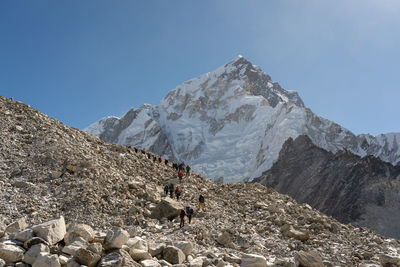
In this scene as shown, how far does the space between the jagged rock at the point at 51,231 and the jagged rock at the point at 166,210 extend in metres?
7.45

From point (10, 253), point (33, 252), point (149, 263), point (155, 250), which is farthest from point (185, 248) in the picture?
point (10, 253)

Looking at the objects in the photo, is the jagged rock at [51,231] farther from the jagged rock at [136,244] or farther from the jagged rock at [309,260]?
the jagged rock at [309,260]

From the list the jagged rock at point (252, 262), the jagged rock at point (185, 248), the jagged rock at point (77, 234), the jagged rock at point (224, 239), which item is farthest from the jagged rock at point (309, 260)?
the jagged rock at point (77, 234)

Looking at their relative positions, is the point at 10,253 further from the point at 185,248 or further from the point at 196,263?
the point at 185,248

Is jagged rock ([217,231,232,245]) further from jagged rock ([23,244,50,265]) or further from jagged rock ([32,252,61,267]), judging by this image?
jagged rock ([32,252,61,267])

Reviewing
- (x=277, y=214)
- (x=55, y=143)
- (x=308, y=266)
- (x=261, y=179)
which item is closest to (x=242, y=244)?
(x=308, y=266)

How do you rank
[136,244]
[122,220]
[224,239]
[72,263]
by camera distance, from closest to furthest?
[72,263] < [136,244] < [224,239] < [122,220]

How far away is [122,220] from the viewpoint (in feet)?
50.7

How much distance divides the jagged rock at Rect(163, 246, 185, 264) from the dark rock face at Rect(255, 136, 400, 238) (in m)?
79.0

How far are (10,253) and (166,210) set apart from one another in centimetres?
958

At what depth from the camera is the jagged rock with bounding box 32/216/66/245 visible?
939 cm

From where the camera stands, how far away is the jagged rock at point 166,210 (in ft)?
56.5

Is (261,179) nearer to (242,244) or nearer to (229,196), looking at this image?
(229,196)

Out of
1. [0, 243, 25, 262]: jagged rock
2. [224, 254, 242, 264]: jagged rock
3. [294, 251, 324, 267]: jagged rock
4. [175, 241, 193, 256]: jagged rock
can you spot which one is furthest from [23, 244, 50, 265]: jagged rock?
[294, 251, 324, 267]: jagged rock
